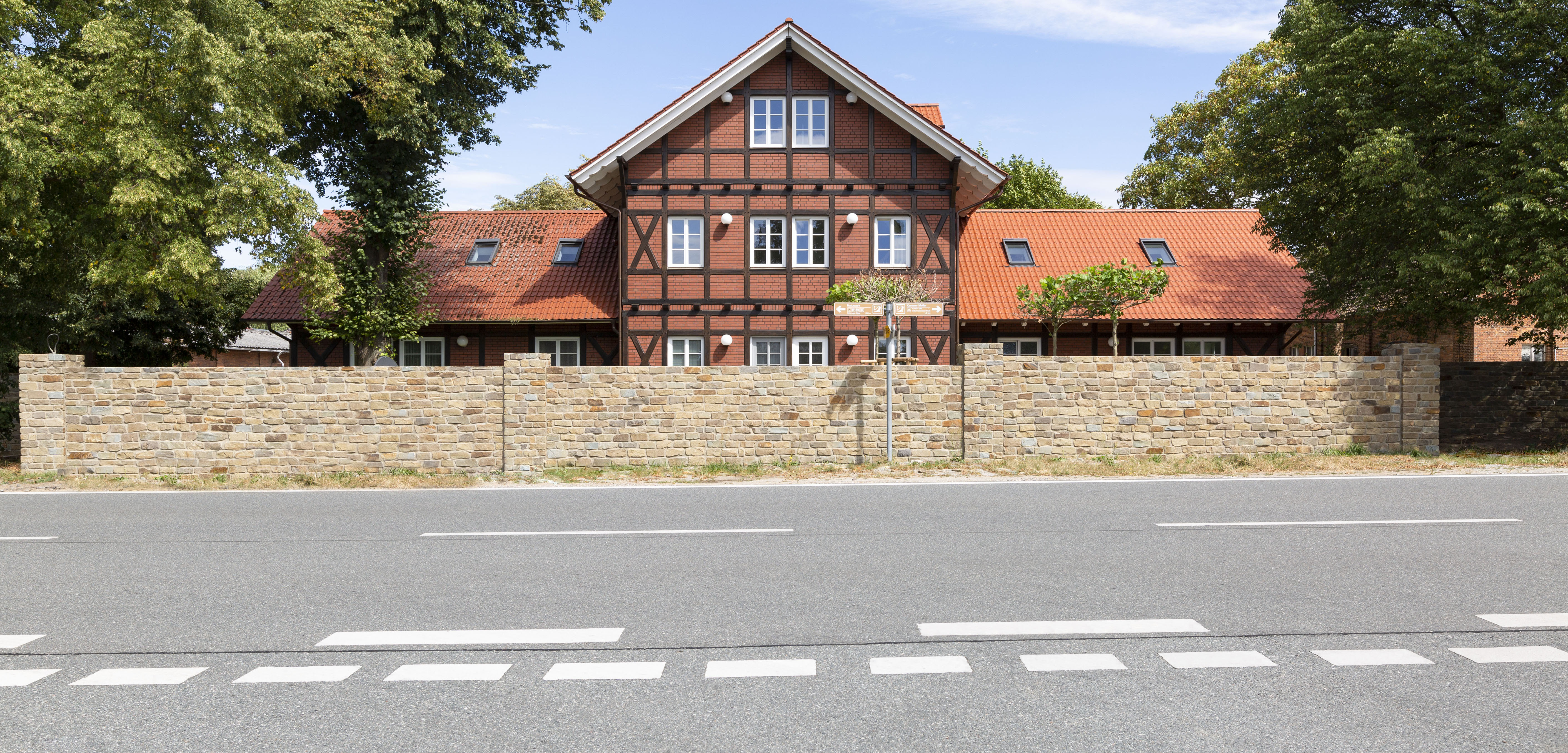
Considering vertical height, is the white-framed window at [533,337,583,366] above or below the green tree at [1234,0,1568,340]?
below

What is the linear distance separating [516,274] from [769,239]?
25.8 ft

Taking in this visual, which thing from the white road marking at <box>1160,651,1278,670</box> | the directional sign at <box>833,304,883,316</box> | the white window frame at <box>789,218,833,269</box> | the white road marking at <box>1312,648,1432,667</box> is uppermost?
the white window frame at <box>789,218,833,269</box>

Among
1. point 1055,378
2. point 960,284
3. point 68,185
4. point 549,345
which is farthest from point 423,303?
point 1055,378

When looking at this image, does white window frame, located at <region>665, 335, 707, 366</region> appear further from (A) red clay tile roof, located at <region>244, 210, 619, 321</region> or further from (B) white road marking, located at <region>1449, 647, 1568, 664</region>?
(B) white road marking, located at <region>1449, 647, 1568, 664</region>

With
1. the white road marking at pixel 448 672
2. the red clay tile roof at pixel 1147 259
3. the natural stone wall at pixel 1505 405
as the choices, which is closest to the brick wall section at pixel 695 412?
the natural stone wall at pixel 1505 405

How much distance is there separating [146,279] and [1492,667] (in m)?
18.2

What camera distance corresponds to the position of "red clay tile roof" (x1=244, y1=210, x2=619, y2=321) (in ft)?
83.6

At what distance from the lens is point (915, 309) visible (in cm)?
1512

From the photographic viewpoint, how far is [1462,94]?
17.5 m

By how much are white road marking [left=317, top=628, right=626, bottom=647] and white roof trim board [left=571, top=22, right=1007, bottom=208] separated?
1894 centimetres

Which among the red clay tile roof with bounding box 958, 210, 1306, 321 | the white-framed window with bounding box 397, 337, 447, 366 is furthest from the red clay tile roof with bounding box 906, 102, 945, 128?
the white-framed window with bounding box 397, 337, 447, 366

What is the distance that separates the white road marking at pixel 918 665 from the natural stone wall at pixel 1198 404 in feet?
38.1

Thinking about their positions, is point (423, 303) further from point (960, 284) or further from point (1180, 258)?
point (1180, 258)

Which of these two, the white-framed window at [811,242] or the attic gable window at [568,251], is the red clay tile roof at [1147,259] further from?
the attic gable window at [568,251]
